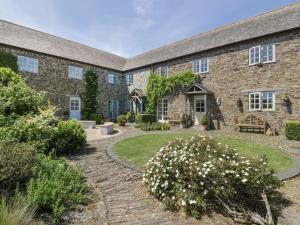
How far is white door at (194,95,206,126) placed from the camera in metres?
17.1

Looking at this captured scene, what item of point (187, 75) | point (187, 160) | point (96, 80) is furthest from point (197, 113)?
point (187, 160)

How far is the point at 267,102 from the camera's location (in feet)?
45.4

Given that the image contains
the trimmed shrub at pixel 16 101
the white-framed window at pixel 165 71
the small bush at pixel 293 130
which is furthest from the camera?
the white-framed window at pixel 165 71

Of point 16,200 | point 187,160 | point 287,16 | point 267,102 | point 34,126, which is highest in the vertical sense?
point 287,16

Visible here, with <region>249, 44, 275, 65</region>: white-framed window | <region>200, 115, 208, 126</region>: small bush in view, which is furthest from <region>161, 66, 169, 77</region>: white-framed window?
<region>249, 44, 275, 65</region>: white-framed window

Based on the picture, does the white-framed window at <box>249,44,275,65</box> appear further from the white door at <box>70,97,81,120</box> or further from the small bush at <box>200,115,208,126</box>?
the white door at <box>70,97,81,120</box>

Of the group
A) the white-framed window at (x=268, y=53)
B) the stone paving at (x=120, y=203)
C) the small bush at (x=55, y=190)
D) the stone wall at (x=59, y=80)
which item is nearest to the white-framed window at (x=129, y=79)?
the stone wall at (x=59, y=80)

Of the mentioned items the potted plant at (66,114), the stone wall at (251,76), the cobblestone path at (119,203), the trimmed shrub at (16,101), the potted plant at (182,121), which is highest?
the stone wall at (251,76)

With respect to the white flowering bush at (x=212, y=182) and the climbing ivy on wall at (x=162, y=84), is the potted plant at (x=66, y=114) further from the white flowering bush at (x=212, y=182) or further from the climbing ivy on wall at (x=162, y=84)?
the white flowering bush at (x=212, y=182)

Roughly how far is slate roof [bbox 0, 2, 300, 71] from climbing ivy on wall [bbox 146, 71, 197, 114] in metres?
2.08

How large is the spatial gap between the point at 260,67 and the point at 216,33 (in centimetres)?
597

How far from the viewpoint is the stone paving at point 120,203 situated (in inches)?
149

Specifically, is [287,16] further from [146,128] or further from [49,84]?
[49,84]

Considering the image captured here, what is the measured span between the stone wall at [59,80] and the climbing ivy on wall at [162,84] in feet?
19.0
